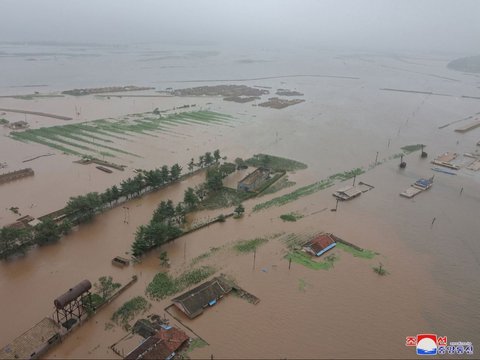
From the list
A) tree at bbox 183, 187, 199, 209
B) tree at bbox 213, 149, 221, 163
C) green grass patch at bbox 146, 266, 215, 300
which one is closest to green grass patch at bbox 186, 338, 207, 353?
green grass patch at bbox 146, 266, 215, 300

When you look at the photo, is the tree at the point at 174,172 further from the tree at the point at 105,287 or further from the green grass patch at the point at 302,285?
the green grass patch at the point at 302,285

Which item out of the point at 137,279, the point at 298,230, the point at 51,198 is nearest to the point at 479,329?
the point at 298,230

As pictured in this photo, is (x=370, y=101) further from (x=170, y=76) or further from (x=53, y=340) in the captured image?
(x=53, y=340)

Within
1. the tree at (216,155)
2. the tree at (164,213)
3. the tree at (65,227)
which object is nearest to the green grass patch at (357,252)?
the tree at (164,213)

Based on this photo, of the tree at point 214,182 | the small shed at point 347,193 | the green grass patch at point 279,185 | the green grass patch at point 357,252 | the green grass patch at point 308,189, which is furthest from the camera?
the green grass patch at point 279,185

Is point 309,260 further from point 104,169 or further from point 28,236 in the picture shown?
point 104,169

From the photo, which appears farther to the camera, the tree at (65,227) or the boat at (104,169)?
the boat at (104,169)

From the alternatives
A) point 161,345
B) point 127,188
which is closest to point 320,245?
point 161,345
